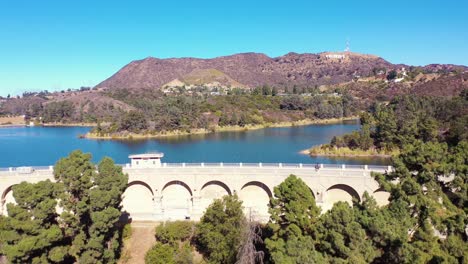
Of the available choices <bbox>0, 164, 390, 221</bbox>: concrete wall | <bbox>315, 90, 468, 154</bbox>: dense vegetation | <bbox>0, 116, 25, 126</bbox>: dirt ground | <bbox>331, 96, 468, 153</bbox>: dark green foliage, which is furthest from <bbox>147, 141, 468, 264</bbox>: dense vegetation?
<bbox>0, 116, 25, 126</bbox>: dirt ground

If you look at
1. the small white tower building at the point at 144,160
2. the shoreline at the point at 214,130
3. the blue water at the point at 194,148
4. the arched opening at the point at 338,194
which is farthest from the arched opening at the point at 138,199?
the shoreline at the point at 214,130

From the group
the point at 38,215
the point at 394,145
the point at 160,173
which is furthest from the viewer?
the point at 394,145

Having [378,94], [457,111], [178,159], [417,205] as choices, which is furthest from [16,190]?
[378,94]

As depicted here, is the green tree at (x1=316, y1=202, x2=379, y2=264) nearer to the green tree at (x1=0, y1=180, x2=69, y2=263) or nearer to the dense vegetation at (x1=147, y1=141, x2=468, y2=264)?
the dense vegetation at (x1=147, y1=141, x2=468, y2=264)

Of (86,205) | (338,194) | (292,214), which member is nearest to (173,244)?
(86,205)

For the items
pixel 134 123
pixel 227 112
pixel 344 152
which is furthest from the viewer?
pixel 227 112

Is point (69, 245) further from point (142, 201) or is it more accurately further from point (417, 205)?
point (417, 205)

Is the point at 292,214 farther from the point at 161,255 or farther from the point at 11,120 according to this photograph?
the point at 11,120
